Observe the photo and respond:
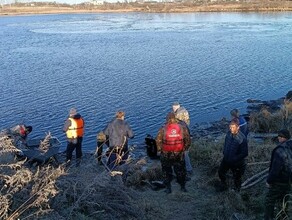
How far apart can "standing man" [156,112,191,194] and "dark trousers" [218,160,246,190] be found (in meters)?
0.72

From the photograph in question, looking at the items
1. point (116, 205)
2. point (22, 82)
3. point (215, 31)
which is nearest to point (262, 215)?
point (116, 205)

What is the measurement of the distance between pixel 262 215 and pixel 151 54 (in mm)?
27331

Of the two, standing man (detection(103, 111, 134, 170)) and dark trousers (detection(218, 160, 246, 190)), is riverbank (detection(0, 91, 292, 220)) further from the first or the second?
standing man (detection(103, 111, 134, 170))

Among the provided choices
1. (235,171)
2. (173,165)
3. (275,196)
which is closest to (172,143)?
(173,165)

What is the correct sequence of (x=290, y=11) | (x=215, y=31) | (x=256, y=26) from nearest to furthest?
(x=215, y=31) < (x=256, y=26) < (x=290, y=11)

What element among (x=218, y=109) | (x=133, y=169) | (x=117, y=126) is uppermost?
(x=117, y=126)

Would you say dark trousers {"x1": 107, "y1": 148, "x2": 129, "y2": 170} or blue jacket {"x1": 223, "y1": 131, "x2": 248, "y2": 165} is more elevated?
blue jacket {"x1": 223, "y1": 131, "x2": 248, "y2": 165}

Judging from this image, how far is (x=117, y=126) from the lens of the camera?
27.3ft

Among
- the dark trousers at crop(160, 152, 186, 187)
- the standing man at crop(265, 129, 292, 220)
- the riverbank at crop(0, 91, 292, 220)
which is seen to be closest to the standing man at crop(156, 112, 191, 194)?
the dark trousers at crop(160, 152, 186, 187)

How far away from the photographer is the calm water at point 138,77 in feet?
62.8

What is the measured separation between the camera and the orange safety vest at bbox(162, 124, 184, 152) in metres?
7.68

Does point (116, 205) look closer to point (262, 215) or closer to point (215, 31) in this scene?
point (262, 215)

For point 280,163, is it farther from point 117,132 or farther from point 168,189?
point 117,132

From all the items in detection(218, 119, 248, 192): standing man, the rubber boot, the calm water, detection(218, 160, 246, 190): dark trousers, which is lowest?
the calm water
